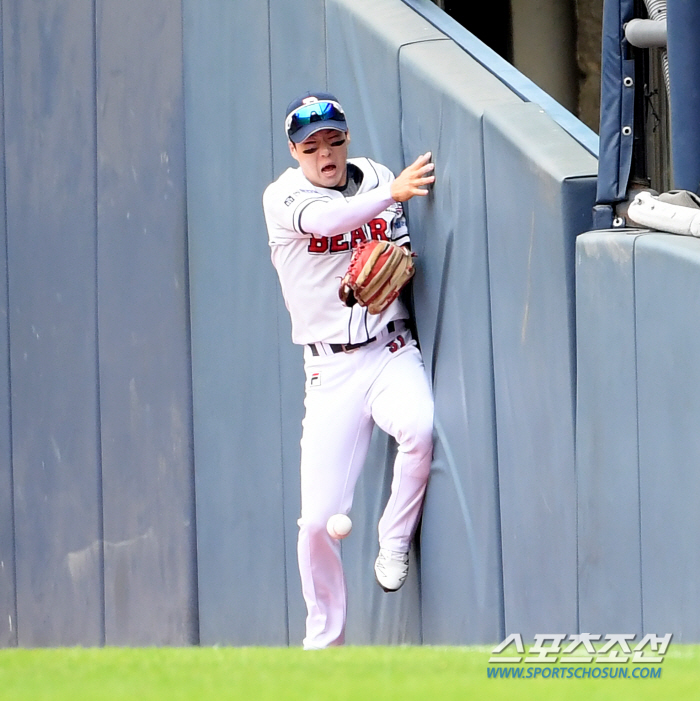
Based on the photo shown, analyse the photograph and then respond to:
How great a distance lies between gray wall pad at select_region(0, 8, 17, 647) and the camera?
7.18 meters

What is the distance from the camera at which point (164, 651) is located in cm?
343

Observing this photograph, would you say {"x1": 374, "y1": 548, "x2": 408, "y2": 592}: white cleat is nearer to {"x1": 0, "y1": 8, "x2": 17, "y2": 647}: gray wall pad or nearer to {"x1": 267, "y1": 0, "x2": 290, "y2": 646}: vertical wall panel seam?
{"x1": 267, "y1": 0, "x2": 290, "y2": 646}: vertical wall panel seam

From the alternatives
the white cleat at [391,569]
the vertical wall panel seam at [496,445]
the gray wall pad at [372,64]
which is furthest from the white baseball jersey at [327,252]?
the white cleat at [391,569]

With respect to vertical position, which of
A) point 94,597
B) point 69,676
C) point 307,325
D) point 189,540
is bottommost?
point 94,597

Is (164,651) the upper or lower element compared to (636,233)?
lower

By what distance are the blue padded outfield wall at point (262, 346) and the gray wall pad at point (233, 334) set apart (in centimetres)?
1

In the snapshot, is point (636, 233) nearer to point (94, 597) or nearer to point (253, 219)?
point (253, 219)

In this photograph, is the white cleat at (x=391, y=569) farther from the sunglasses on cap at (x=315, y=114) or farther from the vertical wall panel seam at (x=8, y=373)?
the vertical wall panel seam at (x=8, y=373)

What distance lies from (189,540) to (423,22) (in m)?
2.64

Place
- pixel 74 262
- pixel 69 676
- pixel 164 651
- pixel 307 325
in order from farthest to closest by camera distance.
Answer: pixel 74 262 → pixel 307 325 → pixel 164 651 → pixel 69 676

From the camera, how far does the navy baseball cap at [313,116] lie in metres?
4.52

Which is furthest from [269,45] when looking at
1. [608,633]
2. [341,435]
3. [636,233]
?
[608,633]

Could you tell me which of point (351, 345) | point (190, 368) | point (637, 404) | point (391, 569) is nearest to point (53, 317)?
point (190, 368)

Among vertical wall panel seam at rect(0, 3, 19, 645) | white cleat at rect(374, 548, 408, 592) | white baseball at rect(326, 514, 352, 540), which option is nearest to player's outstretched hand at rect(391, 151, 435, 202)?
white baseball at rect(326, 514, 352, 540)
